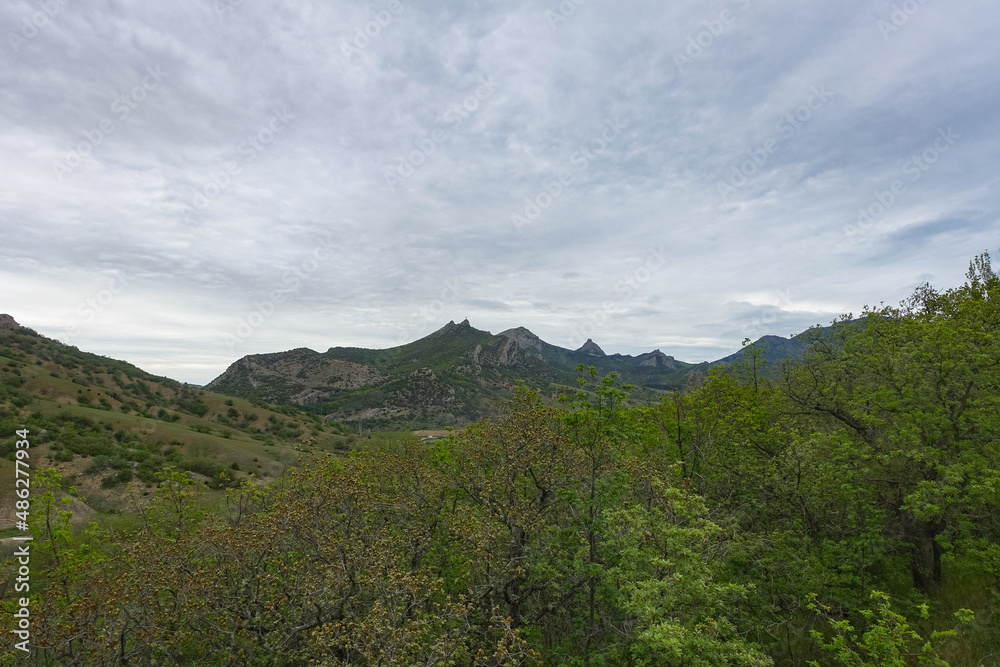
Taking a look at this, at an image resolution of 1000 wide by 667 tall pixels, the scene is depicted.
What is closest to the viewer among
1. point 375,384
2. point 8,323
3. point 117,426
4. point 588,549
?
point 588,549

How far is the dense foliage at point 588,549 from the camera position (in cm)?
729

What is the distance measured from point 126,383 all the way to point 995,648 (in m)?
104

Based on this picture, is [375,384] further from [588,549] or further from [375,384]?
[588,549]

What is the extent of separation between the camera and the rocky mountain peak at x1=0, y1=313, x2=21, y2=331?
81.7 meters

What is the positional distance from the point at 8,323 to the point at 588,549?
127547 millimetres

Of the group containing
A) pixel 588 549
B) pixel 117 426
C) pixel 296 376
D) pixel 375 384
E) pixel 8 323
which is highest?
pixel 8 323

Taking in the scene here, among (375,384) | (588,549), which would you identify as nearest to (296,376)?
(375,384)

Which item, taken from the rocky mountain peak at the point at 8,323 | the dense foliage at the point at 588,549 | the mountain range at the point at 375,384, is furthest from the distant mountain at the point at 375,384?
the dense foliage at the point at 588,549

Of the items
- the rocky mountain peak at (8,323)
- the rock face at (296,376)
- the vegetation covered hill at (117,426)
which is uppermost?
the rocky mountain peak at (8,323)

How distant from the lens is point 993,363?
483 inches

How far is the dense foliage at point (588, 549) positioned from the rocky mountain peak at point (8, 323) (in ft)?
360

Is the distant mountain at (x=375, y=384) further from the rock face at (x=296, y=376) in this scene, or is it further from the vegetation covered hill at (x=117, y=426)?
the vegetation covered hill at (x=117, y=426)

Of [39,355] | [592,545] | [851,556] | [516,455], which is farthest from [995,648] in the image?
[39,355]

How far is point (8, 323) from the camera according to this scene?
84.0 m
